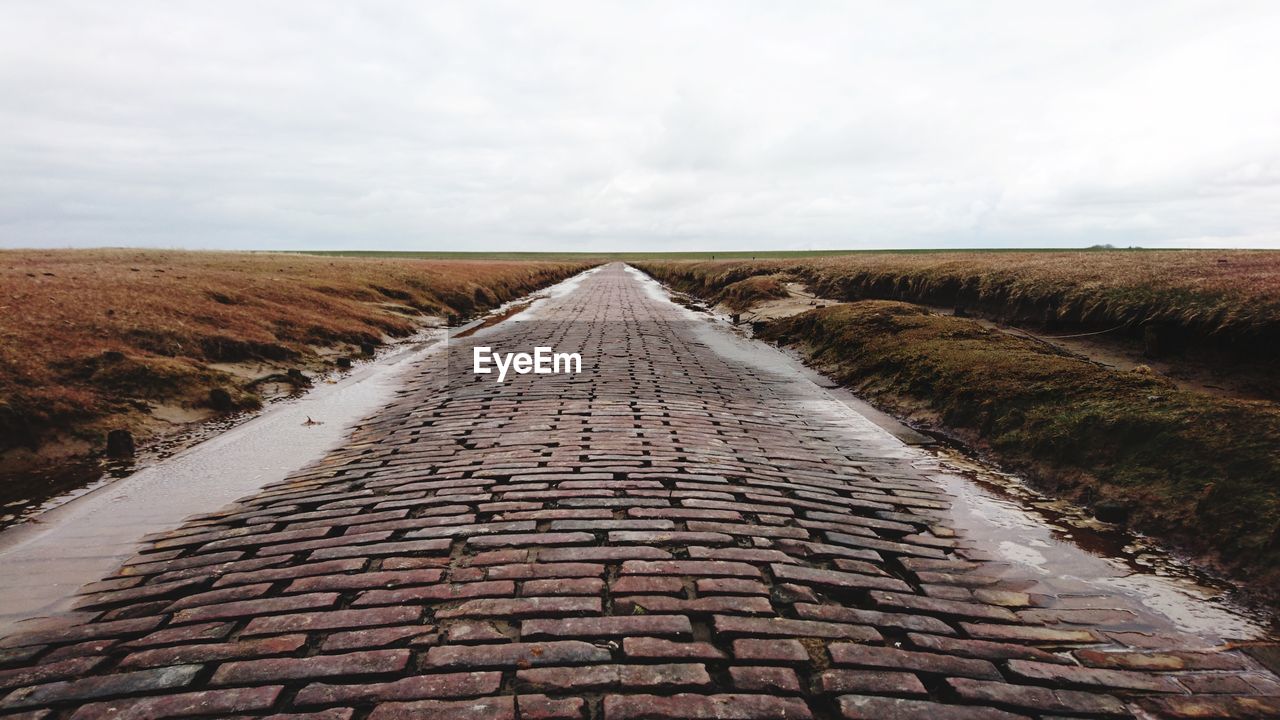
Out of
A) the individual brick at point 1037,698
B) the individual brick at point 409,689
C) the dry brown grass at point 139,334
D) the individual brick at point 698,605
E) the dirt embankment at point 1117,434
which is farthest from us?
the dry brown grass at point 139,334

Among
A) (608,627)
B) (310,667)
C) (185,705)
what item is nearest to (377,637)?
(310,667)

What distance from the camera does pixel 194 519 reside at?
17.5 feet

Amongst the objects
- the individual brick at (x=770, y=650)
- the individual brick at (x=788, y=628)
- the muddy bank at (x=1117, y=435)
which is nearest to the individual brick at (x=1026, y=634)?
the individual brick at (x=788, y=628)

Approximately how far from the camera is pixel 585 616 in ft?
10.5

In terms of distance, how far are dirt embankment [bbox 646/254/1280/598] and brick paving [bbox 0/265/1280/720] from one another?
1.66 metres

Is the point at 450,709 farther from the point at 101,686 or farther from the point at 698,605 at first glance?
the point at 101,686

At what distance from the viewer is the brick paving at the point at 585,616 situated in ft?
8.95

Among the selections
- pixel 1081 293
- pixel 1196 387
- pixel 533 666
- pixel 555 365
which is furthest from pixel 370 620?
pixel 1081 293

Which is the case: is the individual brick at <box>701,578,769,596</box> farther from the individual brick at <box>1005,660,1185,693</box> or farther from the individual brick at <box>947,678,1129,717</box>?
the individual brick at <box>1005,660,1185,693</box>

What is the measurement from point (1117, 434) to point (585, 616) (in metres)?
6.03

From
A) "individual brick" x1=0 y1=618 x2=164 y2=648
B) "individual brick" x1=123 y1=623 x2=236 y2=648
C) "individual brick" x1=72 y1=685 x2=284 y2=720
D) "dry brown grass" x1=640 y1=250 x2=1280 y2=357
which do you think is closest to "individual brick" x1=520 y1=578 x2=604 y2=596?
"individual brick" x1=72 y1=685 x2=284 y2=720

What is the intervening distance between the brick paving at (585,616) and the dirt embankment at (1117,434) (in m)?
1.66

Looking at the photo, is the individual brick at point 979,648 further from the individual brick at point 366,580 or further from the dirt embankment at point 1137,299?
the dirt embankment at point 1137,299

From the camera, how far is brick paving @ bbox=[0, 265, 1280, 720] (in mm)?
2727
